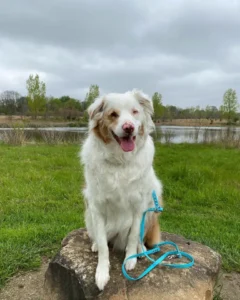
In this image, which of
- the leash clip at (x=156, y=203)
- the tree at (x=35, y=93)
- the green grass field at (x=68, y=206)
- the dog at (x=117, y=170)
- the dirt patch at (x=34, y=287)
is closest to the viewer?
the dog at (x=117, y=170)

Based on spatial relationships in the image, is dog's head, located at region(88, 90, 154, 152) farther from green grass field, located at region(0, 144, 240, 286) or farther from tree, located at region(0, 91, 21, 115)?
tree, located at region(0, 91, 21, 115)

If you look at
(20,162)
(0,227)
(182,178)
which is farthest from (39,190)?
(182,178)

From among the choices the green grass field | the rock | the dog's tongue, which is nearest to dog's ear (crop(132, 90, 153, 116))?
the dog's tongue

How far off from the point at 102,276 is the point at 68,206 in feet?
12.8

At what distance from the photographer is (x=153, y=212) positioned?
129 inches

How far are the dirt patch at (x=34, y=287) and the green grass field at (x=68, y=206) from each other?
0.14 meters

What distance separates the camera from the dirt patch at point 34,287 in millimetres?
3434

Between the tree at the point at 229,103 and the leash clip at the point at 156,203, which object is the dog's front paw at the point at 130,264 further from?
the tree at the point at 229,103

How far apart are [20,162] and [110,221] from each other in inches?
318

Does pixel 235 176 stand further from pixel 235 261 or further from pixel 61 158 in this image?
pixel 61 158

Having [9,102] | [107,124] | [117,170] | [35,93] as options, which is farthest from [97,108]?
[9,102]

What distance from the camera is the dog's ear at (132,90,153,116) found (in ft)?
9.89

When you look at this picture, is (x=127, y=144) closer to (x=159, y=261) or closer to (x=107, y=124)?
(x=107, y=124)

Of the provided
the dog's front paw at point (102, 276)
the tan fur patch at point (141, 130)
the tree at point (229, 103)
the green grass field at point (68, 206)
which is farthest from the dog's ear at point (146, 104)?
the tree at point (229, 103)
